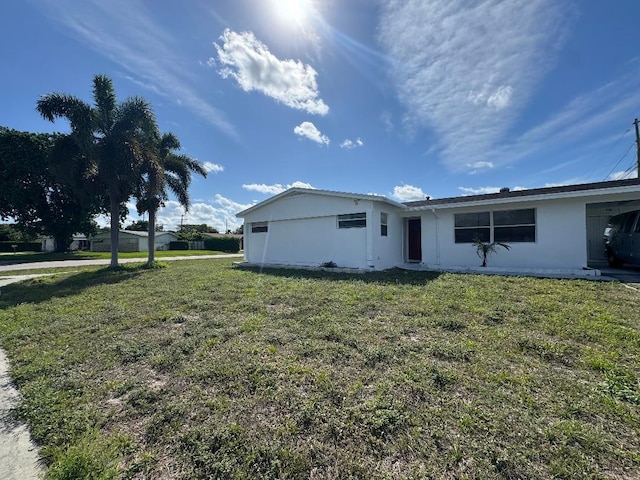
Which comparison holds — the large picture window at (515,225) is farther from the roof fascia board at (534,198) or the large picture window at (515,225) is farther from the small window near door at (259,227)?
the small window near door at (259,227)

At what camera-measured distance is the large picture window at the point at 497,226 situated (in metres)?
10.2

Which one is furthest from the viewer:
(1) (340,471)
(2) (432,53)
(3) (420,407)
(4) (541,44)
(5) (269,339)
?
(2) (432,53)

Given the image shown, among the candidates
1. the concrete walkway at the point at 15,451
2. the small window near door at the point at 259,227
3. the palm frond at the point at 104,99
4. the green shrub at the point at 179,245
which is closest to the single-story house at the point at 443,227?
the small window near door at the point at 259,227

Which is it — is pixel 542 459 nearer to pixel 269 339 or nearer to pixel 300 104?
pixel 269 339

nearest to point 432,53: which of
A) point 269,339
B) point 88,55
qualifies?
point 269,339

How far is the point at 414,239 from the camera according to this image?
13.2 m

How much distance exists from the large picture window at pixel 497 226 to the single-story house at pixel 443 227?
3cm

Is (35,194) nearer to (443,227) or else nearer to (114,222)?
(114,222)

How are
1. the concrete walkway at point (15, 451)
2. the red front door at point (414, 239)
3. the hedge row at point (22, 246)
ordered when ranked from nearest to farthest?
the concrete walkway at point (15, 451) < the red front door at point (414, 239) < the hedge row at point (22, 246)

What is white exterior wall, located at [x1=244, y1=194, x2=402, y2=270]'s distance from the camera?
36.7ft

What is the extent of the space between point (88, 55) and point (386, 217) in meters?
12.4

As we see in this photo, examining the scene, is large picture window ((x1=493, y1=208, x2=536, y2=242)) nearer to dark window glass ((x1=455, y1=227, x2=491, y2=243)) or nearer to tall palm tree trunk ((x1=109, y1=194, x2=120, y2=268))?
dark window glass ((x1=455, y1=227, x2=491, y2=243))

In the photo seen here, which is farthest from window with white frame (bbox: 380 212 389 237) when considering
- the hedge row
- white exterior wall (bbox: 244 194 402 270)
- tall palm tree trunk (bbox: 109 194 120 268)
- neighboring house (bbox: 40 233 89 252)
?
the hedge row

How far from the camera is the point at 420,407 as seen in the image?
2516 millimetres
